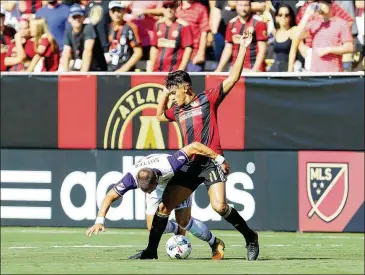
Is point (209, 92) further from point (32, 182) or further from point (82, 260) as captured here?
point (32, 182)

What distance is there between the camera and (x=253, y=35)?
1709 cm

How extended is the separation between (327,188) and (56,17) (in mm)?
5835

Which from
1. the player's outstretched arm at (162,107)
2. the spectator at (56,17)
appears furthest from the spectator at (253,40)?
the player's outstretched arm at (162,107)

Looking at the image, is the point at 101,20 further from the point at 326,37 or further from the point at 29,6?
the point at 326,37

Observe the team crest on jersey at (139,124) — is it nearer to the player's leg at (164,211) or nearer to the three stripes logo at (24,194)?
the three stripes logo at (24,194)

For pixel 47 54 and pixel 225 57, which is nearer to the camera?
pixel 225 57

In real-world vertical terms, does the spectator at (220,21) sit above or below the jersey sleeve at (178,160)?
above

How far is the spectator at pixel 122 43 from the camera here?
17.9 metres

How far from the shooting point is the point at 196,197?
17547 mm

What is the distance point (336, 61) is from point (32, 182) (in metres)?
5.27

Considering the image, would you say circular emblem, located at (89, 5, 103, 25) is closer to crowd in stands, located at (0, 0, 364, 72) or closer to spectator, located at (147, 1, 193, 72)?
crowd in stands, located at (0, 0, 364, 72)

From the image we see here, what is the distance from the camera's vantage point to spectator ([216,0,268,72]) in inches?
672

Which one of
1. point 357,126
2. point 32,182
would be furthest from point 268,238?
point 32,182

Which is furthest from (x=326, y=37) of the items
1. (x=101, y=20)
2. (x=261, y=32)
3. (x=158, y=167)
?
(x=158, y=167)
